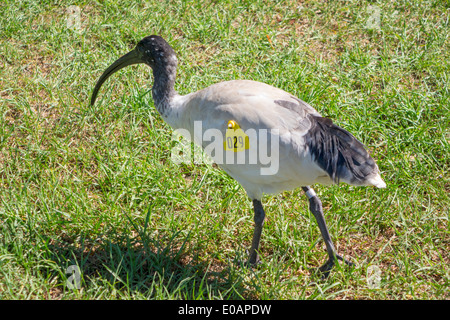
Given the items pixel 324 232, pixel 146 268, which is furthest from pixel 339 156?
pixel 146 268

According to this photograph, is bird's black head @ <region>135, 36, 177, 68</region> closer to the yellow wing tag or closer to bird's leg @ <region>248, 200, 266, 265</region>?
the yellow wing tag

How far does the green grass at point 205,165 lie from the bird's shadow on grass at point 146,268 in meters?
0.02

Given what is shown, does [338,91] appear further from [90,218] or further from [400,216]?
[90,218]

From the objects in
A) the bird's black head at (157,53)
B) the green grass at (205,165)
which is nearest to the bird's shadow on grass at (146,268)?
the green grass at (205,165)

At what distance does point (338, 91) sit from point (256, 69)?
921mm

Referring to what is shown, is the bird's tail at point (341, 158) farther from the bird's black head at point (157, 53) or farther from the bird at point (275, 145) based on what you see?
the bird's black head at point (157, 53)

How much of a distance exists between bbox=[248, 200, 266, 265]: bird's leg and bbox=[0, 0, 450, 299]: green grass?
0.33 ft

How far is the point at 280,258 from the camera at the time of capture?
4453 mm

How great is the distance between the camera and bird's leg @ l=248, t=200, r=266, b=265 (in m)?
4.32

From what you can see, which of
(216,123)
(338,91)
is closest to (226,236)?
(216,123)

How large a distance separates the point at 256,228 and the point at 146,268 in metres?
0.89

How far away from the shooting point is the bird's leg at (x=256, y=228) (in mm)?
4320

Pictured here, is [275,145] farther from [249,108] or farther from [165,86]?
[165,86]
